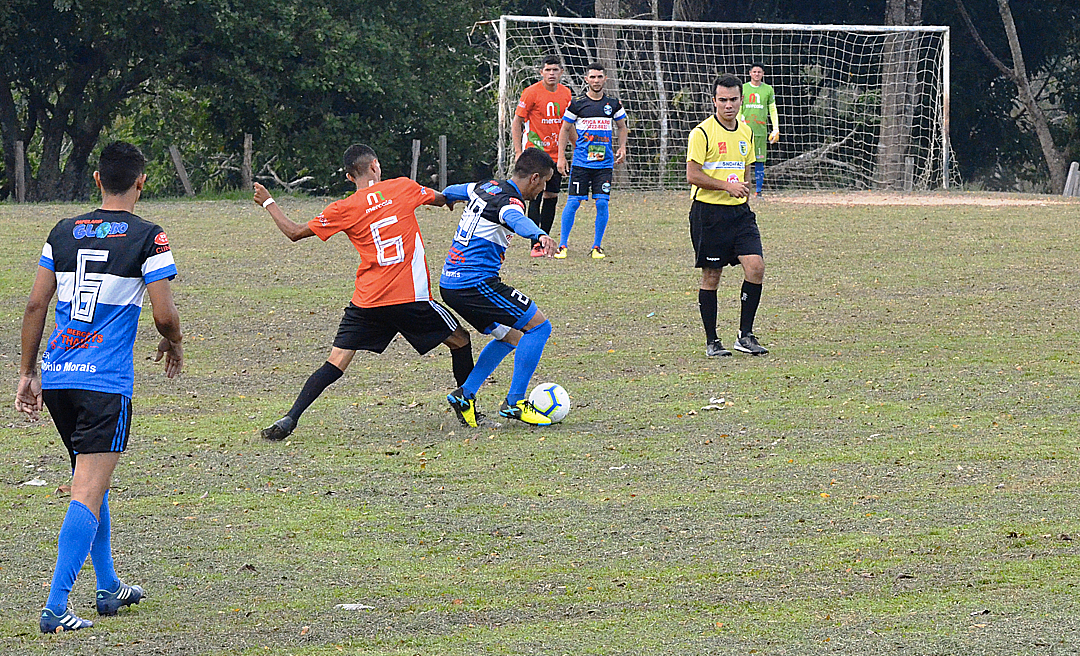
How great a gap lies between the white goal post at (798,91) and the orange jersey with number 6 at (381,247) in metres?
19.8

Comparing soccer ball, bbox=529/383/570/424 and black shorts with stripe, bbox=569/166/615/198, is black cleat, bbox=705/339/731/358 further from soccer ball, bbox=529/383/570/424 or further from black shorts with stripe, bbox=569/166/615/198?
black shorts with stripe, bbox=569/166/615/198

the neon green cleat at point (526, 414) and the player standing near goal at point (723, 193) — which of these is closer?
the neon green cleat at point (526, 414)

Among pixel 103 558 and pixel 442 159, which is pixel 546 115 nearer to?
pixel 103 558

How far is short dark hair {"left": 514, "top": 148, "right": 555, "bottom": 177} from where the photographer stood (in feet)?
26.9

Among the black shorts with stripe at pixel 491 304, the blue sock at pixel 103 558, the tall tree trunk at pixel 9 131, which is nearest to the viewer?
the blue sock at pixel 103 558

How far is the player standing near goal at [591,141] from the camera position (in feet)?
52.4

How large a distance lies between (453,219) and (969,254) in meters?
7.96

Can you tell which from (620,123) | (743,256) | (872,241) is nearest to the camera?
(743,256)

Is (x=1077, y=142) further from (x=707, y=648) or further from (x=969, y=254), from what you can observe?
(x=707, y=648)

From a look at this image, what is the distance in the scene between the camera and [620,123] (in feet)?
52.6

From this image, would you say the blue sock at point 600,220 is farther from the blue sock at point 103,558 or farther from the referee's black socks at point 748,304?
the blue sock at point 103,558

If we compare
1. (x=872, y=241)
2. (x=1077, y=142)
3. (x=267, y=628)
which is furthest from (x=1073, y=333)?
(x=1077, y=142)

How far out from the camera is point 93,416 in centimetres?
496

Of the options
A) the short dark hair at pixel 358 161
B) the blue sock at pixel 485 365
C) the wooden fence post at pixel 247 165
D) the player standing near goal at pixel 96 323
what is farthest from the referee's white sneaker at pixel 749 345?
the wooden fence post at pixel 247 165
